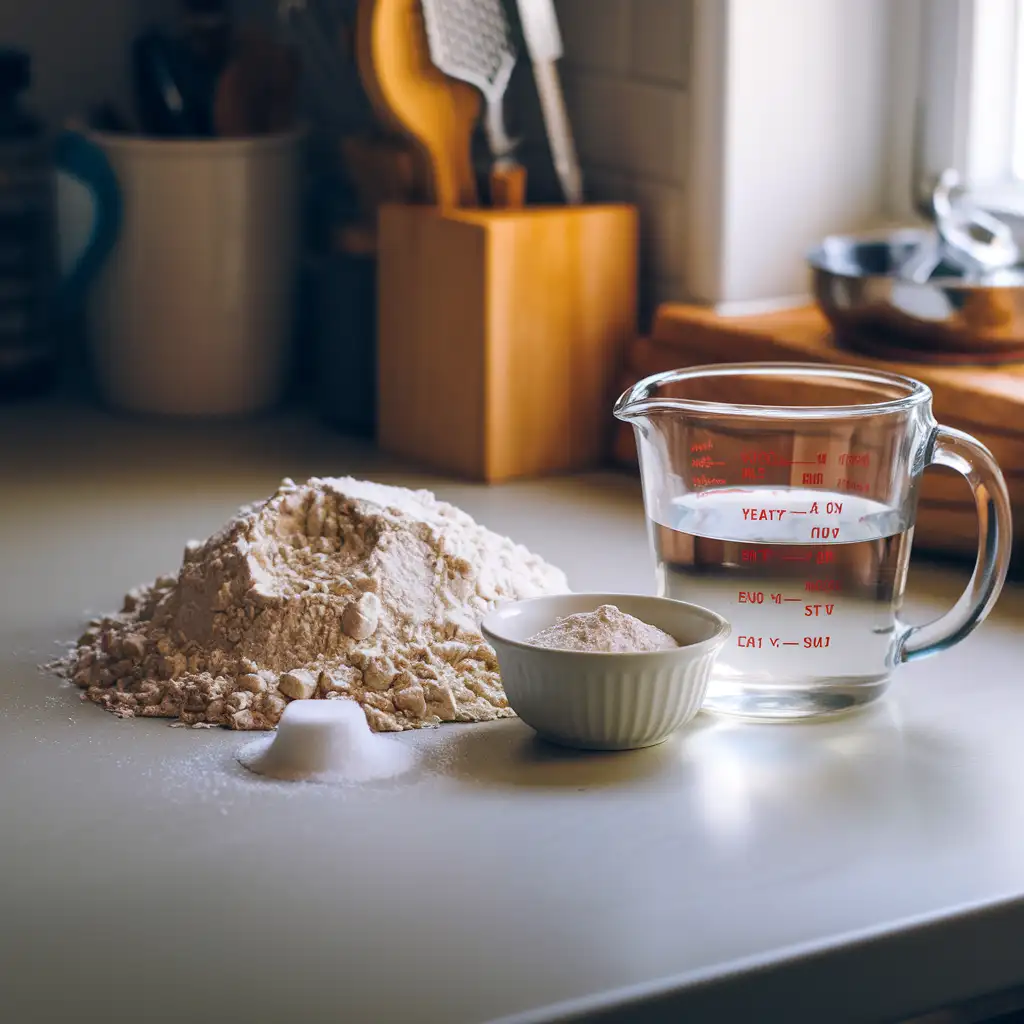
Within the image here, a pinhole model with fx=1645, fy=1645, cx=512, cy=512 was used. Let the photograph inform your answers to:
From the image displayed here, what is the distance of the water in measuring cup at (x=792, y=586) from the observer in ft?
2.40

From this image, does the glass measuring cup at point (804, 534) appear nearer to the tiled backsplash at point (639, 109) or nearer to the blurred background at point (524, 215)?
the blurred background at point (524, 215)

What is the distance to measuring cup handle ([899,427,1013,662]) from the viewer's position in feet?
2.46

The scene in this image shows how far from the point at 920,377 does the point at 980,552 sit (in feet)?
0.95

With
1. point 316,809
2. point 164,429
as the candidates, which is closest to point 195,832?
point 316,809

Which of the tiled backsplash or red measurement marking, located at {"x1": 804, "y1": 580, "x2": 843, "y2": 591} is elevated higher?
the tiled backsplash

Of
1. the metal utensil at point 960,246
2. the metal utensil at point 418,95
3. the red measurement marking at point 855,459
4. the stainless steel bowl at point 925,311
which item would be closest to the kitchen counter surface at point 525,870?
the red measurement marking at point 855,459

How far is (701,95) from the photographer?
1.21m

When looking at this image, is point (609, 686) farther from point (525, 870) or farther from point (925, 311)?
point (925, 311)

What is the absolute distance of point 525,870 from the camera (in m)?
0.60

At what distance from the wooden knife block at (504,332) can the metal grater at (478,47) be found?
0.08 m

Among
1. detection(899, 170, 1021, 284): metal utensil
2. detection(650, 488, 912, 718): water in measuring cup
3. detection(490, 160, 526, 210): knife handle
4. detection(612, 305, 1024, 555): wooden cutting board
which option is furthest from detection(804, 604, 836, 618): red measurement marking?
detection(490, 160, 526, 210): knife handle

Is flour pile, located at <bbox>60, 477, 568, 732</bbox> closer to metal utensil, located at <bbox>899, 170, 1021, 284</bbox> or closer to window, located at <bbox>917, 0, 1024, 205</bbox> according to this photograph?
metal utensil, located at <bbox>899, 170, 1021, 284</bbox>

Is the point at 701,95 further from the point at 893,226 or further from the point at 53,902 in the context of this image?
the point at 53,902

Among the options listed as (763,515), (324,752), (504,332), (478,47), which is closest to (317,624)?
(324,752)
